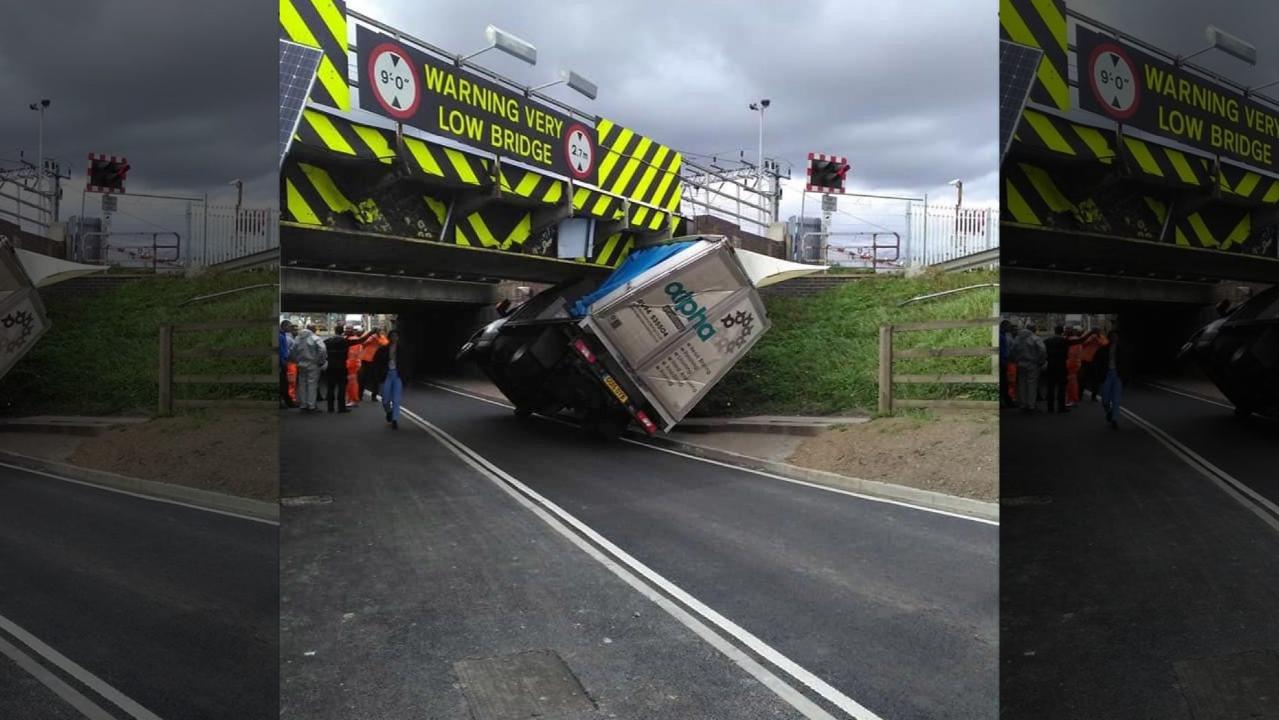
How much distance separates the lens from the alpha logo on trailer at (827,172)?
5.00 feet

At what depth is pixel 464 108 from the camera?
4.27ft

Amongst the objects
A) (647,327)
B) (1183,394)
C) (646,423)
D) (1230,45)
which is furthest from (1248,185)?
(646,423)

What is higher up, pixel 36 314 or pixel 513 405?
pixel 36 314

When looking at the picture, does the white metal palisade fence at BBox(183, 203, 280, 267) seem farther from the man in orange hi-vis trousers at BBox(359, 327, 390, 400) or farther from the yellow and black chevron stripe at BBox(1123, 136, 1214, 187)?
the yellow and black chevron stripe at BBox(1123, 136, 1214, 187)

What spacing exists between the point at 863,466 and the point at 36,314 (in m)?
1.34

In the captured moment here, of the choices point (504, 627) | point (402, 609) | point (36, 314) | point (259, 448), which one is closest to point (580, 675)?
point (504, 627)

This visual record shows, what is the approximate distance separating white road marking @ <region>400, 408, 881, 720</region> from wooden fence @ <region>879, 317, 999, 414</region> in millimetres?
511

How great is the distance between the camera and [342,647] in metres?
1.29

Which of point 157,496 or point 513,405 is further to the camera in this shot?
point 513,405

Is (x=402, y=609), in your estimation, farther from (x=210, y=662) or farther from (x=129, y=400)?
(x=129, y=400)

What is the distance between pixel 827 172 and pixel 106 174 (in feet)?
3.86

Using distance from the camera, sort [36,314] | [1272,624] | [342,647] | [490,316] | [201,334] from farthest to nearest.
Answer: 1. [490,316]
2. [342,647]
3. [1272,624]
4. [201,334]
5. [36,314]

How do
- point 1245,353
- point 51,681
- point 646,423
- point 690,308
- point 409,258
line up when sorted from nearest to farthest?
1. point 51,681
2. point 1245,353
3. point 409,258
4. point 690,308
5. point 646,423

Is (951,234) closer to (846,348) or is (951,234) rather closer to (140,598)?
(846,348)
